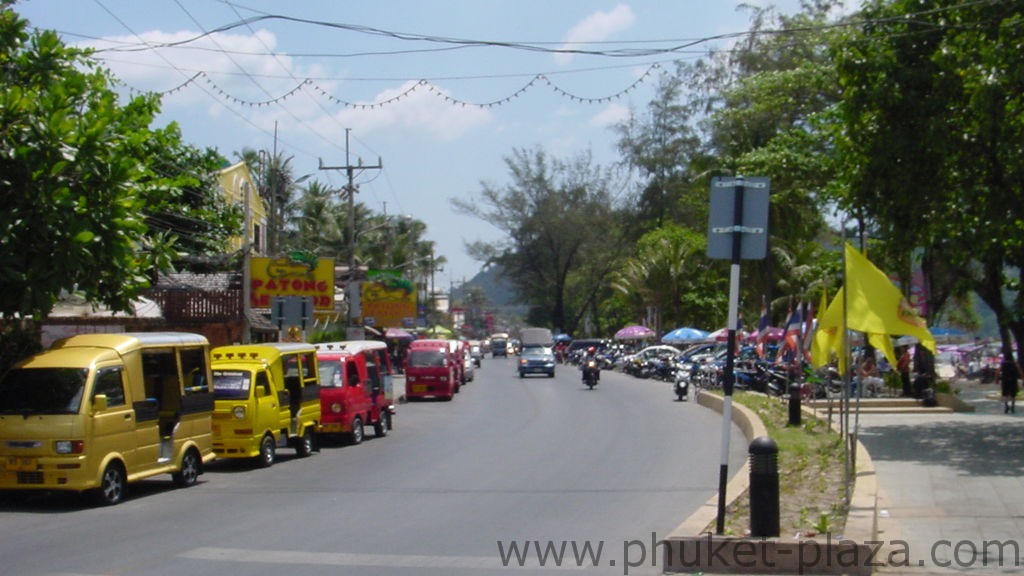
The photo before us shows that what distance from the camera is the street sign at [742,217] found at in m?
9.89

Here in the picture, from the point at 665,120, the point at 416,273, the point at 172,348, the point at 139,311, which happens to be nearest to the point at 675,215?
the point at 665,120

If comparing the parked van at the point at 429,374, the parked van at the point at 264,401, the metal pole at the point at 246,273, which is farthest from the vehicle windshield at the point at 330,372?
the parked van at the point at 429,374

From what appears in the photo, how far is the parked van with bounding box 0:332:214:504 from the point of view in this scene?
1385 centimetres

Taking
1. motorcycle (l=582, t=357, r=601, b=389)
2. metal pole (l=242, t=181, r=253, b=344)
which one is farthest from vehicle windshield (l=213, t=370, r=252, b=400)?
motorcycle (l=582, t=357, r=601, b=389)

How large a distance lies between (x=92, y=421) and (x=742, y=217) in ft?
29.0

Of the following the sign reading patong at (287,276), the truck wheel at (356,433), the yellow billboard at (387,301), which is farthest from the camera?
the yellow billboard at (387,301)

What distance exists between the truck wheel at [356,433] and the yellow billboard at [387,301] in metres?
33.5

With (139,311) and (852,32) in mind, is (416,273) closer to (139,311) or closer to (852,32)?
(139,311)

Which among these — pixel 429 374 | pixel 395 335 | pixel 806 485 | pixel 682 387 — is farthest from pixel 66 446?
pixel 395 335

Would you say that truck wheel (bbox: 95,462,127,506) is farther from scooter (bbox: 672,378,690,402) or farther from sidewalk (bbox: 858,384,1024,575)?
scooter (bbox: 672,378,690,402)

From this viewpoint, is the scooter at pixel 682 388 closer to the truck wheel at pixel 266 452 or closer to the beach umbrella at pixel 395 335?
the truck wheel at pixel 266 452

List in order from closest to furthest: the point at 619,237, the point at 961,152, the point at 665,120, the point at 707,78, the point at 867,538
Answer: the point at 867,538 → the point at 961,152 → the point at 707,78 → the point at 665,120 → the point at 619,237

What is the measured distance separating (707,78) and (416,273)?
135ft

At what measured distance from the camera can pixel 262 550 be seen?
1080 cm
